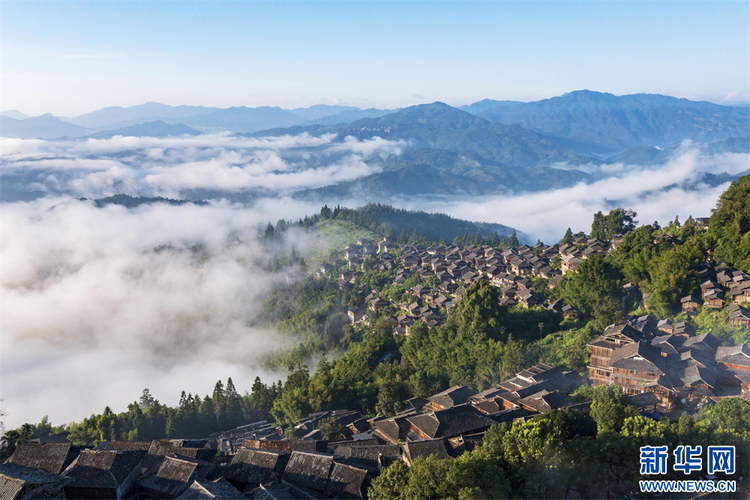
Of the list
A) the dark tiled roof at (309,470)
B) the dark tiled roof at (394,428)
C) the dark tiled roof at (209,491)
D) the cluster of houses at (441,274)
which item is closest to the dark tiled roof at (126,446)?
the dark tiled roof at (209,491)

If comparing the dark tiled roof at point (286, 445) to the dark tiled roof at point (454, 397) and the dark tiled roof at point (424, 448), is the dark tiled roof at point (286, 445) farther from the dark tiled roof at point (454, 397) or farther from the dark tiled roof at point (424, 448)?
the dark tiled roof at point (454, 397)

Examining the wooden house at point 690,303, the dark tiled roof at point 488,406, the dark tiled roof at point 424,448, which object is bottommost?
the dark tiled roof at point 488,406

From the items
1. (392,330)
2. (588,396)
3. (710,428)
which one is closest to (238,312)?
(392,330)

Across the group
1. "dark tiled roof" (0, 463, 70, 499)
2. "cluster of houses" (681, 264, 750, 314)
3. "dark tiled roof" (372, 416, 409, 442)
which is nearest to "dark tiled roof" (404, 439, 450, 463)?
"dark tiled roof" (372, 416, 409, 442)

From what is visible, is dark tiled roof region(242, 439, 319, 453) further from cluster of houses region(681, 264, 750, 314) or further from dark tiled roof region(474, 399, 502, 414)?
cluster of houses region(681, 264, 750, 314)

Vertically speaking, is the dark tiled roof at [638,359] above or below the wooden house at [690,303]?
below

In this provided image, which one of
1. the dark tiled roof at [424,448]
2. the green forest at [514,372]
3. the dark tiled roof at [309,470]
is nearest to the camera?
the green forest at [514,372]
